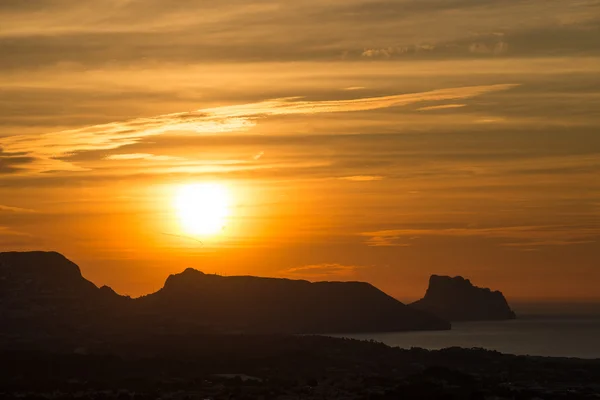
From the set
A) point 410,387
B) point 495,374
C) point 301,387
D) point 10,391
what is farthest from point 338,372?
point 10,391

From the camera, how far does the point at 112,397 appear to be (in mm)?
137500

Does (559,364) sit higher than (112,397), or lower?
higher

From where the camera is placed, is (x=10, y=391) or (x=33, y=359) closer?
(x=10, y=391)

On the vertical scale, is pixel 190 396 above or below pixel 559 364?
below

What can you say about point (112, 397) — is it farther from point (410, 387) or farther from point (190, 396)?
point (410, 387)

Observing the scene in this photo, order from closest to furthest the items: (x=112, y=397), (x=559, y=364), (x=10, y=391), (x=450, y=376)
A: (x=112, y=397)
(x=10, y=391)
(x=450, y=376)
(x=559, y=364)

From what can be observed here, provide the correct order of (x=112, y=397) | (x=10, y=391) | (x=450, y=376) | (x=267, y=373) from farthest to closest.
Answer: (x=267, y=373), (x=450, y=376), (x=10, y=391), (x=112, y=397)

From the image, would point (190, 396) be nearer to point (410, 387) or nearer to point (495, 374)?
point (410, 387)

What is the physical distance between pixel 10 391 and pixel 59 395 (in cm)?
1094

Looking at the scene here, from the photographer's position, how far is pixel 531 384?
159500mm

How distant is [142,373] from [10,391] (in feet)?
120

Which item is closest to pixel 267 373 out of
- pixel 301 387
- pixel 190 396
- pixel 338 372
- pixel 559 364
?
pixel 338 372

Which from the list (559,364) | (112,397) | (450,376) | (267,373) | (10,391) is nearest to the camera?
(112,397)

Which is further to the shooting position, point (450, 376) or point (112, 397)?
point (450, 376)
